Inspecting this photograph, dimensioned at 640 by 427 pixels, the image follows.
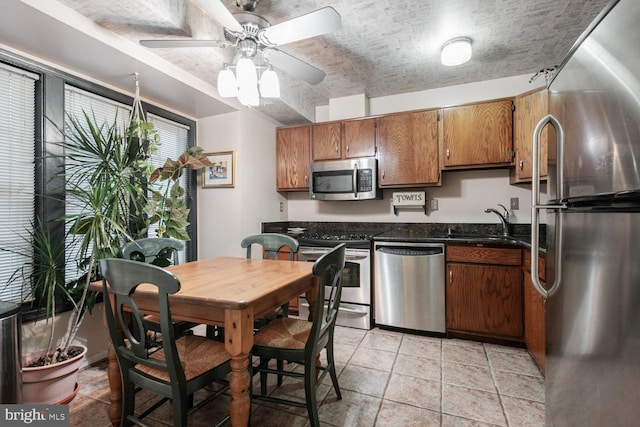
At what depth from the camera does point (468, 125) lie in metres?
2.91

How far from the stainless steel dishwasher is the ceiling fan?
1.72m

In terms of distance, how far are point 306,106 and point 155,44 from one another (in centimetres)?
212

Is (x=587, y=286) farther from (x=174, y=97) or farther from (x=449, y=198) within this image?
(x=174, y=97)

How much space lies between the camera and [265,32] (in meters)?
1.62

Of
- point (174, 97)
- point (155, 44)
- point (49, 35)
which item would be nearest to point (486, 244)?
point (155, 44)

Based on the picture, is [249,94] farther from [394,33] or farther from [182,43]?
[394,33]

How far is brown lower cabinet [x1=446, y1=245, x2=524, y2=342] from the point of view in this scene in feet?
8.11

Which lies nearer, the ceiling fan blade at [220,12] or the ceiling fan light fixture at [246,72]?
the ceiling fan blade at [220,12]

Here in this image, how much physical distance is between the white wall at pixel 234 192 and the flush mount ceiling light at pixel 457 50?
2.08 metres

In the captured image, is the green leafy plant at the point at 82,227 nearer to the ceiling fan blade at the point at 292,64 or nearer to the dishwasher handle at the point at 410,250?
the ceiling fan blade at the point at 292,64

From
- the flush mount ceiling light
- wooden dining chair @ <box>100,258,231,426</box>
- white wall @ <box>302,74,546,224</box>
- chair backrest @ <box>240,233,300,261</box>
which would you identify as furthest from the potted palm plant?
the flush mount ceiling light

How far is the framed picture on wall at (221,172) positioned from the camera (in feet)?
10.6

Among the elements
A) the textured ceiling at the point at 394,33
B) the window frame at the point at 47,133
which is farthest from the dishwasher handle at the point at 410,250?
the window frame at the point at 47,133

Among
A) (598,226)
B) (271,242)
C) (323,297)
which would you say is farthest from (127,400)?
(598,226)
